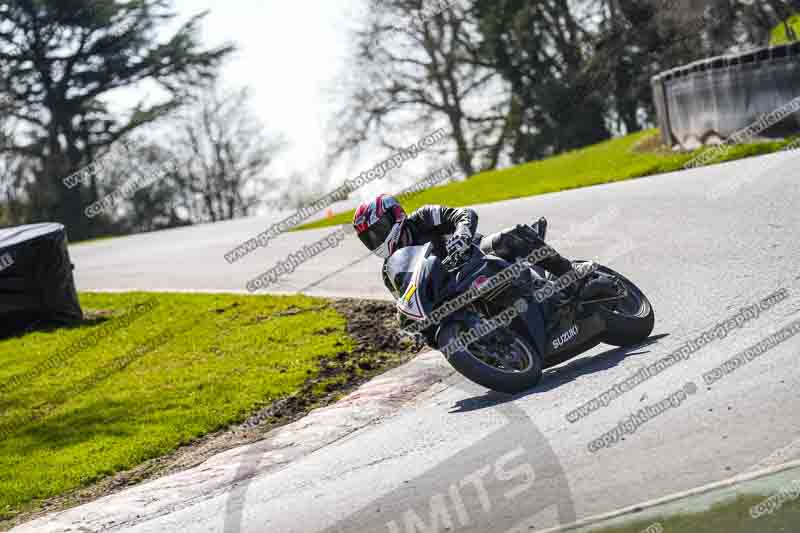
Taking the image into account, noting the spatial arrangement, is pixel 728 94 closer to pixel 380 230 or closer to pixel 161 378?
pixel 161 378

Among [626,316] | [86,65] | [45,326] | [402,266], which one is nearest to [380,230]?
[402,266]

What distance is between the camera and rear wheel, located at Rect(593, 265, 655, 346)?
826cm

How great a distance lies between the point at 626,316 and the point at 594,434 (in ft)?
7.02

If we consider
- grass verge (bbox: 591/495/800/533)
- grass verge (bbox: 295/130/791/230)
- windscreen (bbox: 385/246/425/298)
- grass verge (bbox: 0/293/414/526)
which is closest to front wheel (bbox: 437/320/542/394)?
windscreen (bbox: 385/246/425/298)

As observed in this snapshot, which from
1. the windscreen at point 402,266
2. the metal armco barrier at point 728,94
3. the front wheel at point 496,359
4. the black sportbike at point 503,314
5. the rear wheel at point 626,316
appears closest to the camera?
the front wheel at point 496,359

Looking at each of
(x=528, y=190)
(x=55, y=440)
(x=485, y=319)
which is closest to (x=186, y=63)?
(x=528, y=190)

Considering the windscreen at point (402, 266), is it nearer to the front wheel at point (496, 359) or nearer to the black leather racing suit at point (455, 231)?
the black leather racing suit at point (455, 231)

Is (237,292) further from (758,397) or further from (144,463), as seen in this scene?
(758,397)

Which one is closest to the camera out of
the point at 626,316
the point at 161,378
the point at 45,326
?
the point at 626,316

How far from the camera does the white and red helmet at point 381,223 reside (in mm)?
8133

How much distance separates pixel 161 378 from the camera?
1154cm

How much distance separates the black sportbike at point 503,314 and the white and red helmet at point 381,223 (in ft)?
0.62

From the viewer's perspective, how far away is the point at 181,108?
1549 inches

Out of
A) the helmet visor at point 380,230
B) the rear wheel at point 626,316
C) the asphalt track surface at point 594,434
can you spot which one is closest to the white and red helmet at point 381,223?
the helmet visor at point 380,230
